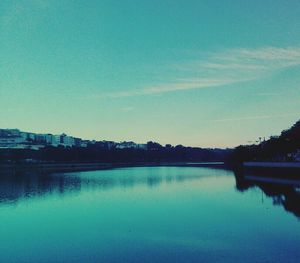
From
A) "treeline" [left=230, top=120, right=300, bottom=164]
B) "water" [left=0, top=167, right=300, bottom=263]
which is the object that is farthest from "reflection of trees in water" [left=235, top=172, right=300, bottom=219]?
"treeline" [left=230, top=120, right=300, bottom=164]

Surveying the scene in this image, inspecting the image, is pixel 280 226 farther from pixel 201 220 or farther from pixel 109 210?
pixel 109 210

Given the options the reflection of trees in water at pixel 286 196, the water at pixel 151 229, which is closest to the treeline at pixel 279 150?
the reflection of trees in water at pixel 286 196

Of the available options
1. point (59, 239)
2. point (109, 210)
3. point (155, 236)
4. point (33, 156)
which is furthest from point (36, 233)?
point (33, 156)

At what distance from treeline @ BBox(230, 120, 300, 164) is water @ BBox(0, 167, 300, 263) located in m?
31.4

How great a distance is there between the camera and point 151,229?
2712 centimetres

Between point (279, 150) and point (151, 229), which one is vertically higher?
point (279, 150)

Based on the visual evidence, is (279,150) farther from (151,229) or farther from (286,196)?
(151,229)

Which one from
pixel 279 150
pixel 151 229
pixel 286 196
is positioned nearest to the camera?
pixel 151 229

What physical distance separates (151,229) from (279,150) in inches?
2442

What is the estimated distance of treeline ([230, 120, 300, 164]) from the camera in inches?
2982

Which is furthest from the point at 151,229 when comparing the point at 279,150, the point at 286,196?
the point at 279,150

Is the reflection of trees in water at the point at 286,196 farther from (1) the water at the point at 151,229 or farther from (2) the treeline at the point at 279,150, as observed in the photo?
(2) the treeline at the point at 279,150

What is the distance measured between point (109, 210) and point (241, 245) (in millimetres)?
17136

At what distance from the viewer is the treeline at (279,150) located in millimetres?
75750
